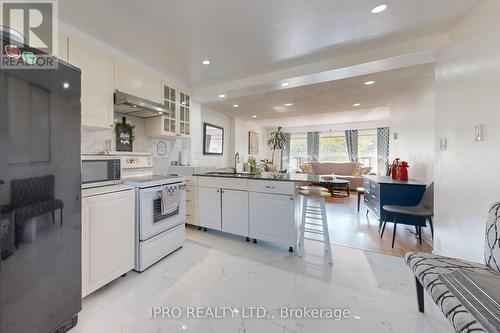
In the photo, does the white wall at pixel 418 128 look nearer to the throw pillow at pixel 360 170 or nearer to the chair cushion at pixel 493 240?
the chair cushion at pixel 493 240

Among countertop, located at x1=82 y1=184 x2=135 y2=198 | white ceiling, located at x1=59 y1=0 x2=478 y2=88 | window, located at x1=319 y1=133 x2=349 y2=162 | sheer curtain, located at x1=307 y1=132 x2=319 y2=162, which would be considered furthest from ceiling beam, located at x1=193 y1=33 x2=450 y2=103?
window, located at x1=319 y1=133 x2=349 y2=162

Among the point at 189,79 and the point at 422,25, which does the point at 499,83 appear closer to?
the point at 422,25

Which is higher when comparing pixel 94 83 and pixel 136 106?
pixel 94 83

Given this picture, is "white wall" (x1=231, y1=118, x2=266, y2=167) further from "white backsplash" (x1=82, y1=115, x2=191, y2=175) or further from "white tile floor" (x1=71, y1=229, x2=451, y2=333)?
"white tile floor" (x1=71, y1=229, x2=451, y2=333)

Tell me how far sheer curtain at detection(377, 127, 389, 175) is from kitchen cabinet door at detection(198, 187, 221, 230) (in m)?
6.34

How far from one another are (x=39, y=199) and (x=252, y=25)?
6.96ft

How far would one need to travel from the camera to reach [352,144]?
291 inches

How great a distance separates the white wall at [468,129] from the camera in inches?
57.4

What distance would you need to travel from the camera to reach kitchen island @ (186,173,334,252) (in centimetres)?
244

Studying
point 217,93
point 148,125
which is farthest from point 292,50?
point 148,125

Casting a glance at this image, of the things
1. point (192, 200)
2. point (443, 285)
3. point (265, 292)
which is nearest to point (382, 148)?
point (192, 200)

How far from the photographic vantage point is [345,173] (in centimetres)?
697

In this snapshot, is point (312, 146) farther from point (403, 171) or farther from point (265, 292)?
point (265, 292)

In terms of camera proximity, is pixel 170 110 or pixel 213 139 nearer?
pixel 170 110
